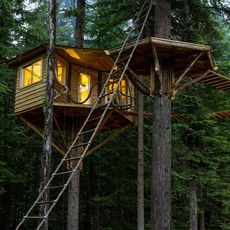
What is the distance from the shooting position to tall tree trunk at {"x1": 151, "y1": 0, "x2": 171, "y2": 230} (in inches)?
326

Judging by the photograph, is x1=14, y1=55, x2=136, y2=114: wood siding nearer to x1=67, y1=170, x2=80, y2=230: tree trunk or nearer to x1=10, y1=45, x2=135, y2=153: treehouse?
x1=10, y1=45, x2=135, y2=153: treehouse

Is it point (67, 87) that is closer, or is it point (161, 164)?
point (161, 164)

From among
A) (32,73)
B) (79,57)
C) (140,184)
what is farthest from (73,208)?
(79,57)

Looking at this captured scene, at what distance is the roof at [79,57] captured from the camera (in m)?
12.2

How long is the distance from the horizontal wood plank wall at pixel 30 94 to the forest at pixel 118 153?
0.54 m

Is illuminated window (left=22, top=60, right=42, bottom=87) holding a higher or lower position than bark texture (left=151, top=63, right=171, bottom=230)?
higher

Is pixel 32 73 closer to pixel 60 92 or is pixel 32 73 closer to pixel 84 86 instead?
pixel 60 92

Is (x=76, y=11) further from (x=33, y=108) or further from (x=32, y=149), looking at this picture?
(x=32, y=149)

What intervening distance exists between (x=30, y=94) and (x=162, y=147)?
20.0 ft

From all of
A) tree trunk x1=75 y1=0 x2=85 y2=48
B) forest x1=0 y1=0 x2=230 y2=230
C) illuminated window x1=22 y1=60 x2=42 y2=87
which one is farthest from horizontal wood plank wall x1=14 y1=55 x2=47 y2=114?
tree trunk x1=75 y1=0 x2=85 y2=48

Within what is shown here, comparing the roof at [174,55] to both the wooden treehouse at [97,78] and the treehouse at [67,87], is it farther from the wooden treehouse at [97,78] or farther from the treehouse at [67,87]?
the treehouse at [67,87]

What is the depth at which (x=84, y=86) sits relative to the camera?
1423 cm

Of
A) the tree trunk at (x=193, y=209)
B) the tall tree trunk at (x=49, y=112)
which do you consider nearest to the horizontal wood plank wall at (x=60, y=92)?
the tall tree trunk at (x=49, y=112)

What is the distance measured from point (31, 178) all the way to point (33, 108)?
7.59m
